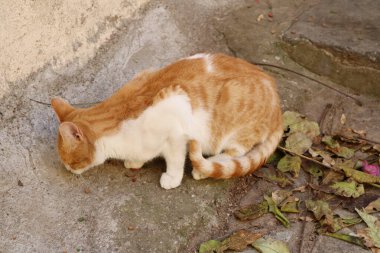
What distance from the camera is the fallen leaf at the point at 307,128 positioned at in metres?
3.57

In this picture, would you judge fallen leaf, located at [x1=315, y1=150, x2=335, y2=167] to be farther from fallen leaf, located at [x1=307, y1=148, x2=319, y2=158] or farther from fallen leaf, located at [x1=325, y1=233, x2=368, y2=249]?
fallen leaf, located at [x1=325, y1=233, x2=368, y2=249]

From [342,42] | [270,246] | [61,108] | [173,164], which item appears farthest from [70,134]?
[342,42]

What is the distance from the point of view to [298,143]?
3451 millimetres

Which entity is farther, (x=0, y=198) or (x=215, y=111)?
(x=215, y=111)

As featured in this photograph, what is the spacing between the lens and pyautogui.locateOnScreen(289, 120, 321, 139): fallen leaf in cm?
357

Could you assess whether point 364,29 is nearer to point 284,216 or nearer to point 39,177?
point 284,216

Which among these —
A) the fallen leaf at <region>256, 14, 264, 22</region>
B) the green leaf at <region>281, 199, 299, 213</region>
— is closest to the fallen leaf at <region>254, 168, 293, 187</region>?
the green leaf at <region>281, 199, 299, 213</region>

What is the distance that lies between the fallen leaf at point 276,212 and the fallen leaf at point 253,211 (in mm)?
23

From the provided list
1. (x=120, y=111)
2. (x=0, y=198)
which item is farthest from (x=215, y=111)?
(x=0, y=198)

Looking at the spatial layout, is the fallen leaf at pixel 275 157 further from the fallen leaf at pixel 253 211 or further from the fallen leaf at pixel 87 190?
the fallen leaf at pixel 87 190

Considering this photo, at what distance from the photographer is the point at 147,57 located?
12.9ft

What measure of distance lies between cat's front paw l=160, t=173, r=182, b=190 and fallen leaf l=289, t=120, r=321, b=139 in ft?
3.04

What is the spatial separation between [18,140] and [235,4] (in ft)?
7.73

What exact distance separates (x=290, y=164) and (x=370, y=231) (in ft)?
2.16
